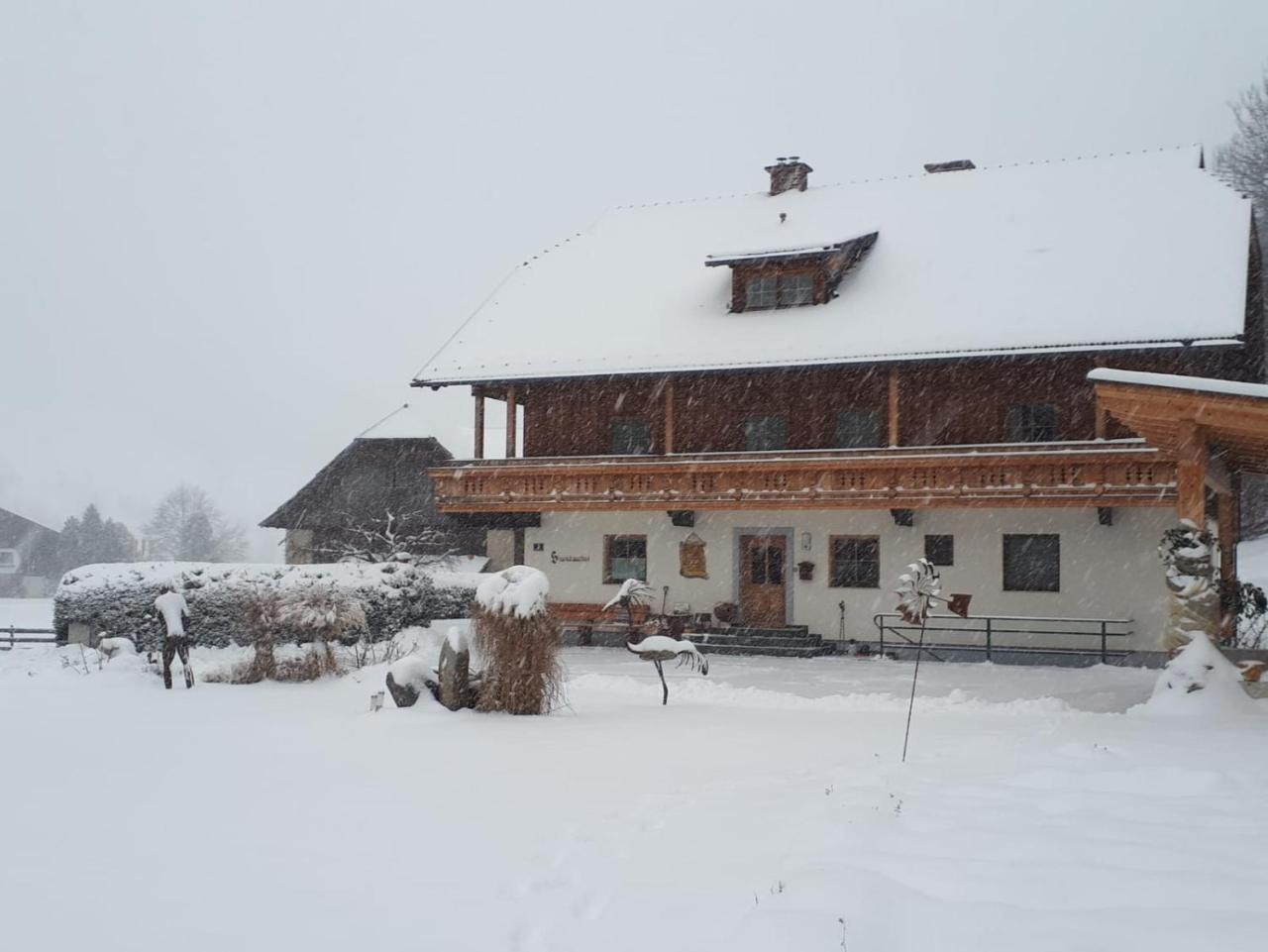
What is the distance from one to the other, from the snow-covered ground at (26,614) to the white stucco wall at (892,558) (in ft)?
58.0

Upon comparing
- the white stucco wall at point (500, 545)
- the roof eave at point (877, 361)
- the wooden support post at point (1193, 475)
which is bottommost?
the white stucco wall at point (500, 545)

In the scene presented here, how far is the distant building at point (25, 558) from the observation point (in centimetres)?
7444

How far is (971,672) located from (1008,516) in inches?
173

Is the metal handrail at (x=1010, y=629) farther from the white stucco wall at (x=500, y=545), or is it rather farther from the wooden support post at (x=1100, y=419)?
the white stucco wall at (x=500, y=545)

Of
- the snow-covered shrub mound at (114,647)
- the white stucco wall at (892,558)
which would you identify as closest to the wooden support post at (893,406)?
the white stucco wall at (892,558)

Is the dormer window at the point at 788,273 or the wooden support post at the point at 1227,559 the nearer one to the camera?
the wooden support post at the point at 1227,559

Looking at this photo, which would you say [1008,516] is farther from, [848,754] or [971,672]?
[848,754]

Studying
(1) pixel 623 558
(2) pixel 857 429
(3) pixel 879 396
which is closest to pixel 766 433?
(2) pixel 857 429

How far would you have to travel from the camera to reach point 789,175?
95.9 ft

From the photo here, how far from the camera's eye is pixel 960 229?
25.3m

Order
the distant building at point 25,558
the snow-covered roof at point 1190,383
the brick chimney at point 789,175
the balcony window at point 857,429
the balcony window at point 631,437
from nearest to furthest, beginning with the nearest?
the snow-covered roof at point 1190,383 → the balcony window at point 857,429 → the balcony window at point 631,437 → the brick chimney at point 789,175 → the distant building at point 25,558

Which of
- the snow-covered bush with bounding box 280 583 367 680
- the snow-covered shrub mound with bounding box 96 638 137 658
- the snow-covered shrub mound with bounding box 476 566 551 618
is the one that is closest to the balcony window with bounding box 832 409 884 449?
the snow-covered bush with bounding box 280 583 367 680

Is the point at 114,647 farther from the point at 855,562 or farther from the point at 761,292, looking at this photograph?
the point at 761,292

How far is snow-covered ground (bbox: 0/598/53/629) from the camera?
38438 millimetres
